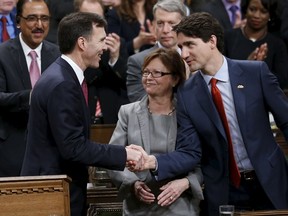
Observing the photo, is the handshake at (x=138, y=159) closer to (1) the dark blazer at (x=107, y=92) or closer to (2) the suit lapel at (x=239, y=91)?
(2) the suit lapel at (x=239, y=91)

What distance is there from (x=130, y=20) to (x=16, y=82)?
73.5 inches

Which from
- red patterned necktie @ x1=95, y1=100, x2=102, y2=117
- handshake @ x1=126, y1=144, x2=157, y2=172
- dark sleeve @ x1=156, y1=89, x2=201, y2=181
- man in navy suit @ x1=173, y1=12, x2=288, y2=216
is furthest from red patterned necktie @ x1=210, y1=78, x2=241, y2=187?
red patterned necktie @ x1=95, y1=100, x2=102, y2=117

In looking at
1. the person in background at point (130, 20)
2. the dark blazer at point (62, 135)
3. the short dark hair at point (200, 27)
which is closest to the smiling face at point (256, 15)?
the person in background at point (130, 20)

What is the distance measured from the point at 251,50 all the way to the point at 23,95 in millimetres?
2191

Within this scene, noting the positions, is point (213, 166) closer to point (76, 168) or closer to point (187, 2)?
point (76, 168)

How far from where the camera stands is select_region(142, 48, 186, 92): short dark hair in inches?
179

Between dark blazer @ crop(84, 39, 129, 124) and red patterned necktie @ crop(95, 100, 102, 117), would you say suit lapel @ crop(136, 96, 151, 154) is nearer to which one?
dark blazer @ crop(84, 39, 129, 124)

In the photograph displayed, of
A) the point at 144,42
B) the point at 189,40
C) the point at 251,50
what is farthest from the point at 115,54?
the point at 189,40

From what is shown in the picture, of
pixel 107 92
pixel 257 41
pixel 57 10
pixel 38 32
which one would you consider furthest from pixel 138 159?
pixel 57 10

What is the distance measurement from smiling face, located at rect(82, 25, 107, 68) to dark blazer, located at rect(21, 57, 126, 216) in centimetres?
13

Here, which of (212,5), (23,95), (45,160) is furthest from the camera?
(212,5)

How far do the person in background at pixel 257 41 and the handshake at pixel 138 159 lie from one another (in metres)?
2.43

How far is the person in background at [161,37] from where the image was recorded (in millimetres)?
5523

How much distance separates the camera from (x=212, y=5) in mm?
7184
